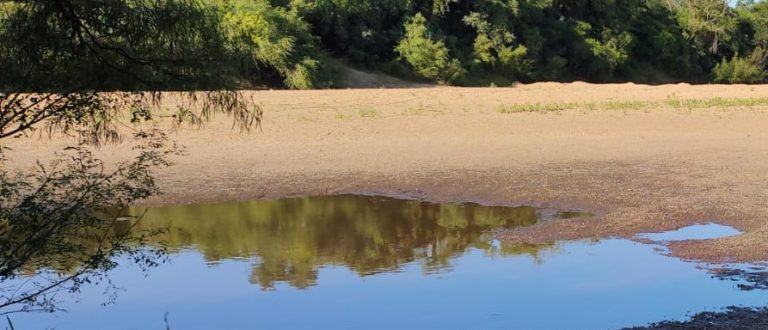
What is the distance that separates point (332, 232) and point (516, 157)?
6979mm

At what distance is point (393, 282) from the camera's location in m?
9.89

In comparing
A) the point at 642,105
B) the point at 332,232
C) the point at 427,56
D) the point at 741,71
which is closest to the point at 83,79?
the point at 332,232

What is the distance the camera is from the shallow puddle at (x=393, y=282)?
28.3 ft

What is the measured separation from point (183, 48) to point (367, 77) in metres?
33.5

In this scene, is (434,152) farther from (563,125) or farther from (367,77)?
(367,77)

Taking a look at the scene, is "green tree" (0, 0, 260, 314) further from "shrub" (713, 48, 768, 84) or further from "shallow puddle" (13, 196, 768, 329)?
"shrub" (713, 48, 768, 84)

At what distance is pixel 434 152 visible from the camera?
19234 mm

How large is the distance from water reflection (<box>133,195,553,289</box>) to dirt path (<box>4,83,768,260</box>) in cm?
62

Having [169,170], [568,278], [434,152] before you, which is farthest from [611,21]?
[568,278]

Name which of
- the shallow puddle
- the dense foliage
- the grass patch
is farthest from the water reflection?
the grass patch

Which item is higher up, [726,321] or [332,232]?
[726,321]

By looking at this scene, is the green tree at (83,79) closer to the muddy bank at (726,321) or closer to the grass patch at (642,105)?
the muddy bank at (726,321)

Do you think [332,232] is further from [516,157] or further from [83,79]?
[83,79]

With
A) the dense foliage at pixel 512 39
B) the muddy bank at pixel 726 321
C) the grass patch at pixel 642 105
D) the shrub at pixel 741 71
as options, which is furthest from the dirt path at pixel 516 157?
the shrub at pixel 741 71
